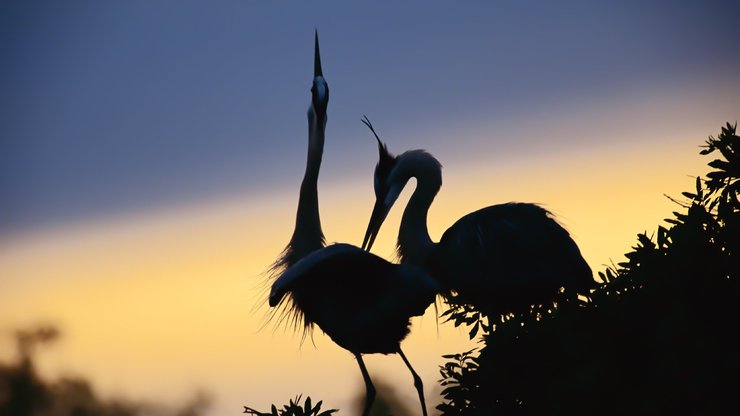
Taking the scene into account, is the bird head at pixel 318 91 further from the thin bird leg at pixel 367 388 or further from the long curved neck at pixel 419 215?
the thin bird leg at pixel 367 388

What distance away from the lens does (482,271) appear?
892 centimetres

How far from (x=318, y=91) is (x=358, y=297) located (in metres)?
3.01

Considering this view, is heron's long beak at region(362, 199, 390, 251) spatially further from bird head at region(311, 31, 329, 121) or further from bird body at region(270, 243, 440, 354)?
bird body at region(270, 243, 440, 354)

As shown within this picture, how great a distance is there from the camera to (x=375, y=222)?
10.6m

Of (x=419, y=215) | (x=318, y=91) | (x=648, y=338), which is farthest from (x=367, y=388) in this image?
(x=648, y=338)

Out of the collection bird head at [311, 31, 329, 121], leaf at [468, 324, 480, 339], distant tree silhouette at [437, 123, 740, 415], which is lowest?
distant tree silhouette at [437, 123, 740, 415]

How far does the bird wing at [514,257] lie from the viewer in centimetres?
882

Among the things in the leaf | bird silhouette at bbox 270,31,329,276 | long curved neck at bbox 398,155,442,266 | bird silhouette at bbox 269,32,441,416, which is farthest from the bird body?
long curved neck at bbox 398,155,442,266

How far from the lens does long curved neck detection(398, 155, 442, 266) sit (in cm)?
988

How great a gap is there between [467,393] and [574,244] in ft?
12.8

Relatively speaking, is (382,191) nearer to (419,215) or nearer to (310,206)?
(419,215)

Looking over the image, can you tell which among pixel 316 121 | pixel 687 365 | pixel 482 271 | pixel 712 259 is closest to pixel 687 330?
pixel 687 365

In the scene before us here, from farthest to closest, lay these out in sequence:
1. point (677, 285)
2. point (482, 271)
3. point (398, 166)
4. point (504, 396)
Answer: point (398, 166) → point (482, 271) → point (504, 396) → point (677, 285)

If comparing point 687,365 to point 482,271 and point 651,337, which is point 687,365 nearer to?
point 651,337
